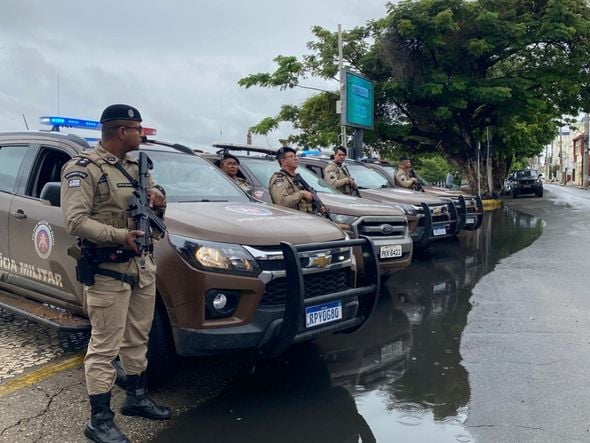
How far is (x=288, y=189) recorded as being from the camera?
6281 mm

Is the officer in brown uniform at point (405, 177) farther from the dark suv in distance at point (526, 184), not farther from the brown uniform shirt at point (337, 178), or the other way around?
the dark suv in distance at point (526, 184)

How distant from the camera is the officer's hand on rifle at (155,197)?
11.4ft

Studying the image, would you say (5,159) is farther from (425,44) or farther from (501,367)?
(425,44)

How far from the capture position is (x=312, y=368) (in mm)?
4527

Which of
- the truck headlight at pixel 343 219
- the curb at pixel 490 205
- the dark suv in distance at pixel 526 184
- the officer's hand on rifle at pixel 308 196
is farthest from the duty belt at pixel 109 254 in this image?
the dark suv in distance at pixel 526 184

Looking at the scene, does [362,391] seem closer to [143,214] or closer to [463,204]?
[143,214]

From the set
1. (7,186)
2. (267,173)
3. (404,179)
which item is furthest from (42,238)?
(404,179)

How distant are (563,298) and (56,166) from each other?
5.67 metres

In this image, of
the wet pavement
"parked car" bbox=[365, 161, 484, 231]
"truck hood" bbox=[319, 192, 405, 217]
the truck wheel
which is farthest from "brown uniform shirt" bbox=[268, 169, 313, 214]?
"parked car" bbox=[365, 161, 484, 231]

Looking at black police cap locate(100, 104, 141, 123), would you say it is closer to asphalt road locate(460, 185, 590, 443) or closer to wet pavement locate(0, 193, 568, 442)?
wet pavement locate(0, 193, 568, 442)

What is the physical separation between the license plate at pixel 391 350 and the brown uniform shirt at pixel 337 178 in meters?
3.78

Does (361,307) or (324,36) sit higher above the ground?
(324,36)

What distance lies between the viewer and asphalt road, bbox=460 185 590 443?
3.53 m

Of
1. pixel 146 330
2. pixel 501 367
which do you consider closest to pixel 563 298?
pixel 501 367
